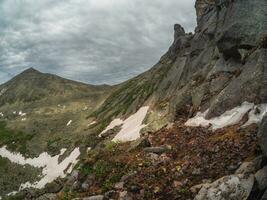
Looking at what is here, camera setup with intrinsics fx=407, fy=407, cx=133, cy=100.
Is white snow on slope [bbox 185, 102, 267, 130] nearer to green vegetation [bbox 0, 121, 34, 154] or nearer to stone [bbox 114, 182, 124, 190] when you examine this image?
stone [bbox 114, 182, 124, 190]

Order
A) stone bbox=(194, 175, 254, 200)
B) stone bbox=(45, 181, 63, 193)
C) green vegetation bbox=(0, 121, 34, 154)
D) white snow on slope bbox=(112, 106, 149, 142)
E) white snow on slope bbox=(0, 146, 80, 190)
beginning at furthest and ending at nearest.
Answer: green vegetation bbox=(0, 121, 34, 154), white snow on slope bbox=(0, 146, 80, 190), stone bbox=(45, 181, 63, 193), white snow on slope bbox=(112, 106, 149, 142), stone bbox=(194, 175, 254, 200)

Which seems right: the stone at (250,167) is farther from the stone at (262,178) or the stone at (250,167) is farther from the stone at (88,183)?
the stone at (88,183)

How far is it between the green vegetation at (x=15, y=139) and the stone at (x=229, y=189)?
94.7 meters

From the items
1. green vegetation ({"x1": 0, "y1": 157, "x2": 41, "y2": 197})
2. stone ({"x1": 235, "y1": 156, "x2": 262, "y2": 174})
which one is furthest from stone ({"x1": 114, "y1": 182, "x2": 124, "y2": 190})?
green vegetation ({"x1": 0, "y1": 157, "x2": 41, "y2": 197})

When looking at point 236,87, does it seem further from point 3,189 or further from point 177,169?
point 3,189

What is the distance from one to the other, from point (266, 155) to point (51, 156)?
263 feet

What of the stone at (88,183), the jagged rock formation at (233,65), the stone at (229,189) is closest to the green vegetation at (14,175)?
the jagged rock formation at (233,65)

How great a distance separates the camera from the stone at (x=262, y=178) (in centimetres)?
1612

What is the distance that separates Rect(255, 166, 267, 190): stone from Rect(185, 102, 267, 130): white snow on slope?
6406 millimetres

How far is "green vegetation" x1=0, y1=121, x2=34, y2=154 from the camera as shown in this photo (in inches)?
4449

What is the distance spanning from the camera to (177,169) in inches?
832

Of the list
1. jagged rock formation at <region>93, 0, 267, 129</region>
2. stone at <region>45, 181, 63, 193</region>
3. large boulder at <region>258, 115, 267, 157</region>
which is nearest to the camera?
large boulder at <region>258, 115, 267, 157</region>

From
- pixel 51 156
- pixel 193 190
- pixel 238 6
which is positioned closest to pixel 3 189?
pixel 51 156

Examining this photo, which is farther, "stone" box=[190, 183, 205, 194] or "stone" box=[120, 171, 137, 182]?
"stone" box=[120, 171, 137, 182]
